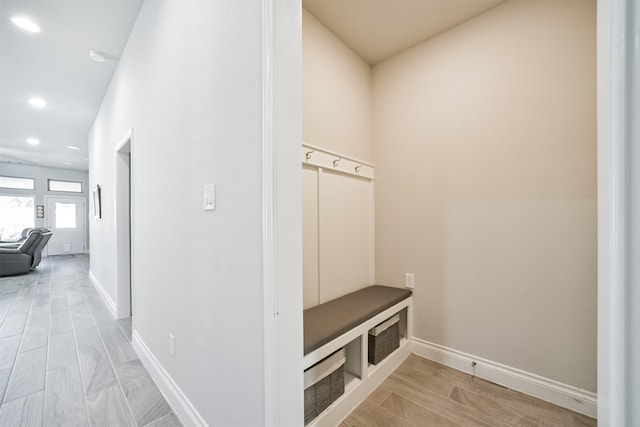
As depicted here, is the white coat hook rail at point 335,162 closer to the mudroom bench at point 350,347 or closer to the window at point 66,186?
the mudroom bench at point 350,347

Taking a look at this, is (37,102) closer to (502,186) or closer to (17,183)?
(17,183)

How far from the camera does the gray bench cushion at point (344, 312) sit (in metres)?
1.43

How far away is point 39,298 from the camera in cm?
371

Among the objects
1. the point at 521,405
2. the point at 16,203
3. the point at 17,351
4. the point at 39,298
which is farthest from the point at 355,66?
the point at 16,203

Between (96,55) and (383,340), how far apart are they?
3879 millimetres

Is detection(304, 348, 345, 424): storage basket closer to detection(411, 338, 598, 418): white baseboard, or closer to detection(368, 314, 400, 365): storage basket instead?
detection(368, 314, 400, 365): storage basket

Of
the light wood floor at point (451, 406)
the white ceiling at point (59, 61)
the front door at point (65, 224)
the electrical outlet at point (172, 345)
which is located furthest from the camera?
the front door at point (65, 224)

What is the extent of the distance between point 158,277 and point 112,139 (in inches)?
92.7

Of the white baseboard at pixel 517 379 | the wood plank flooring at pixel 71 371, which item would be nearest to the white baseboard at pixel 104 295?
the wood plank flooring at pixel 71 371

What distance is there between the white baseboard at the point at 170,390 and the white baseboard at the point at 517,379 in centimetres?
174

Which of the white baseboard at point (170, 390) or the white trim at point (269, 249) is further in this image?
the white baseboard at point (170, 390)

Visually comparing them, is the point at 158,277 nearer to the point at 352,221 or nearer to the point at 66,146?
the point at 352,221

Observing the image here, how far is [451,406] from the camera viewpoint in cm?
161

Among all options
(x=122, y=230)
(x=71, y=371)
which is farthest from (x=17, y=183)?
(x=71, y=371)
